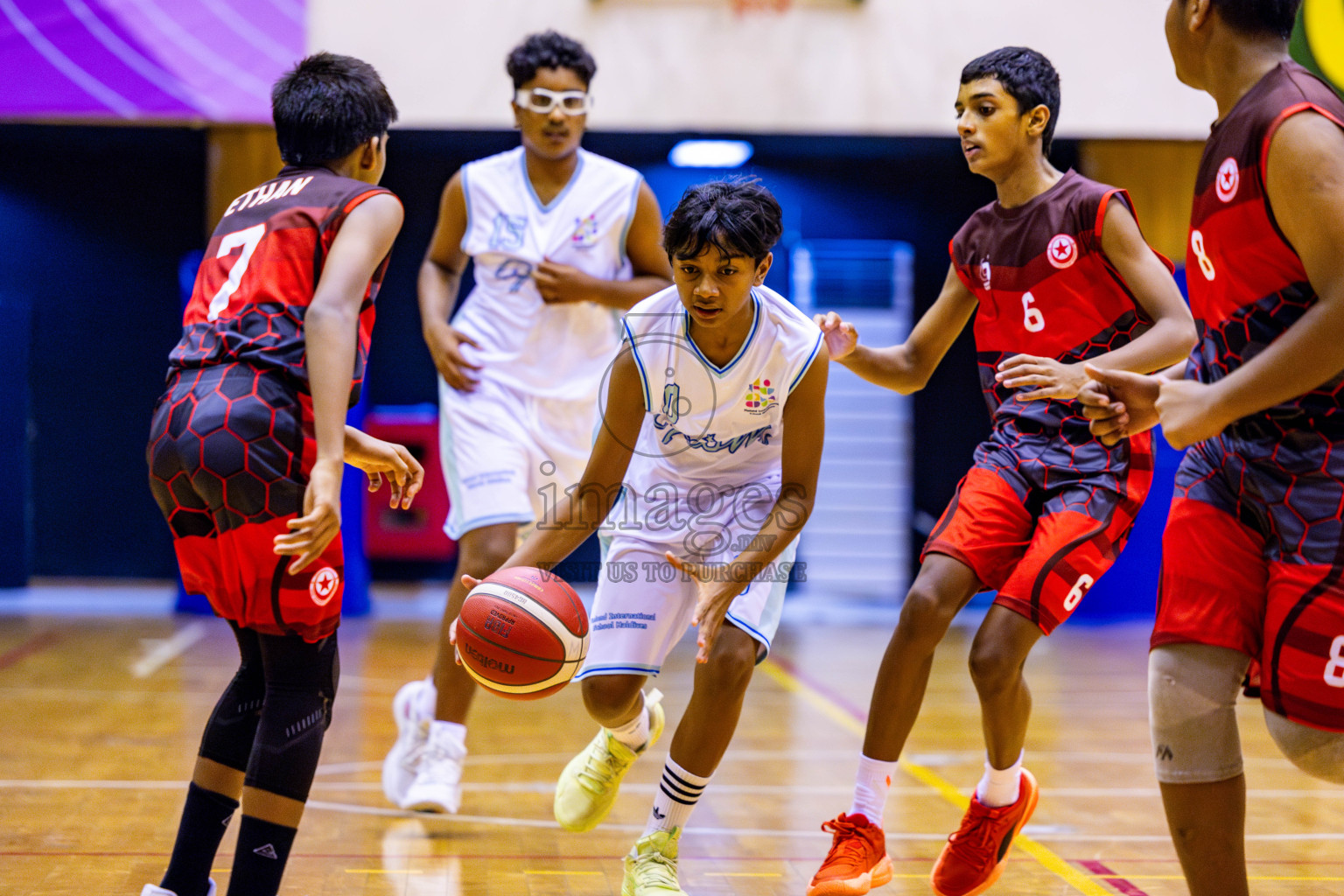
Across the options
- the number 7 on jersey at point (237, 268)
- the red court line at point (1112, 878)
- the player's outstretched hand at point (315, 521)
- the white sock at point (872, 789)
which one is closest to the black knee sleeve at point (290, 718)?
the player's outstretched hand at point (315, 521)

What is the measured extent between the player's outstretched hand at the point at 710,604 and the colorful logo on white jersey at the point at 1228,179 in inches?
50.4

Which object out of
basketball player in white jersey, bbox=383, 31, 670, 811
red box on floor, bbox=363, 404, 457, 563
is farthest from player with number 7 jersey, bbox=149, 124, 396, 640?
red box on floor, bbox=363, 404, 457, 563

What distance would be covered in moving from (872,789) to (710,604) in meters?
0.60

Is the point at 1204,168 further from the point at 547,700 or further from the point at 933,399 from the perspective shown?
the point at 933,399

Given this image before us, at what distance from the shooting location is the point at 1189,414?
194 centimetres

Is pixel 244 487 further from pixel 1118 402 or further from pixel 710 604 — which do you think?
pixel 1118 402

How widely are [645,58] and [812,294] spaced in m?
3.18

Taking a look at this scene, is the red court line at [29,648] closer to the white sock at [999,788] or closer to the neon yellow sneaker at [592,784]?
the neon yellow sneaker at [592,784]

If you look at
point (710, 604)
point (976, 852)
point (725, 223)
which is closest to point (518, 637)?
point (710, 604)

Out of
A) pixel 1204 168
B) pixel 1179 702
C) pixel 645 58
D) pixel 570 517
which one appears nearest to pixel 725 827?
pixel 570 517

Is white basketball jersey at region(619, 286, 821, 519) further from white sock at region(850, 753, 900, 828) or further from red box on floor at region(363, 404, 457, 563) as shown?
red box on floor at region(363, 404, 457, 563)

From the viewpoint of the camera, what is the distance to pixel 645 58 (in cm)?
729

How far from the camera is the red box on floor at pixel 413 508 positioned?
959 centimetres

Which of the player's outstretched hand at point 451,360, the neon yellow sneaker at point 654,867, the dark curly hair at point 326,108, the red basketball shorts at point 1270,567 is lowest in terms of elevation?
the neon yellow sneaker at point 654,867
